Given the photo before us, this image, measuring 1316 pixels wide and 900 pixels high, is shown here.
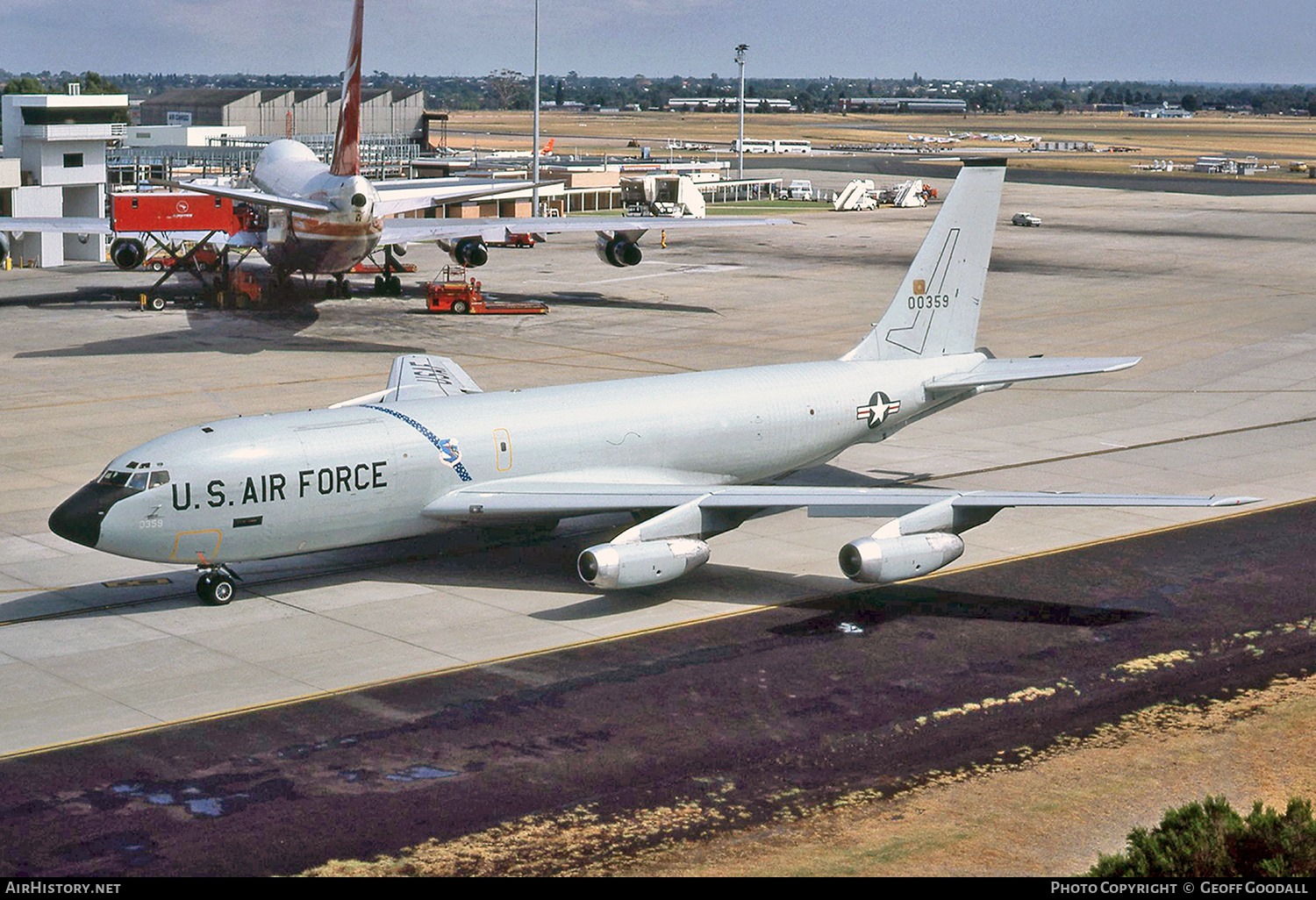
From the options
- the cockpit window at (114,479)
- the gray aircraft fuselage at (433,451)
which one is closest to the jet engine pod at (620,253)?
the gray aircraft fuselage at (433,451)

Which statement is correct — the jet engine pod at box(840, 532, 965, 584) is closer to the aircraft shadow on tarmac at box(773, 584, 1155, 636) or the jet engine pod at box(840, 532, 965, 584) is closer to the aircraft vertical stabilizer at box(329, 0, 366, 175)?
the aircraft shadow on tarmac at box(773, 584, 1155, 636)

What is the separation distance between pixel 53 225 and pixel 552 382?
32636 millimetres

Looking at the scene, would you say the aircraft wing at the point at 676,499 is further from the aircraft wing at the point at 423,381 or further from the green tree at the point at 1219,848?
the green tree at the point at 1219,848

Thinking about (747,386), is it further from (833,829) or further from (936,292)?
(833,829)

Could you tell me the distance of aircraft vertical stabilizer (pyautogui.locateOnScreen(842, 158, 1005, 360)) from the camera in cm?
3906

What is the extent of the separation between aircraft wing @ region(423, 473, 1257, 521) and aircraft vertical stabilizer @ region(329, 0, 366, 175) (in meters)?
32.9

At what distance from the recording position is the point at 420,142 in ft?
644

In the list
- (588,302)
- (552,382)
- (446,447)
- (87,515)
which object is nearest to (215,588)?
(87,515)

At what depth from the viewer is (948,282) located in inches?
1556

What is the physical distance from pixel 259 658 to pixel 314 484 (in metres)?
4.03

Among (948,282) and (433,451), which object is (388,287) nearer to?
(948,282)

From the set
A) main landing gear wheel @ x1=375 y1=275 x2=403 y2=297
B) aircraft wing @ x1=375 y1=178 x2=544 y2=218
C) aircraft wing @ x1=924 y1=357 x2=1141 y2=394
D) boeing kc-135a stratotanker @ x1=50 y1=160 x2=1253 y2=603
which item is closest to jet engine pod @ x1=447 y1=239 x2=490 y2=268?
aircraft wing @ x1=375 y1=178 x2=544 y2=218

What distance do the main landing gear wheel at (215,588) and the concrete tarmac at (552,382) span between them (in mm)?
476
